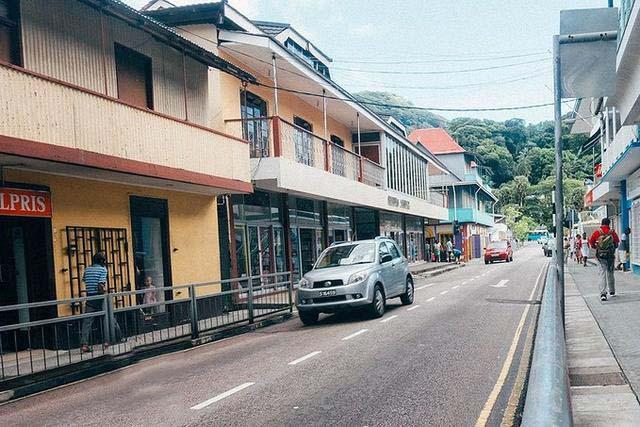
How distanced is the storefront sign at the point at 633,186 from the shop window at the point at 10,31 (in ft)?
63.2

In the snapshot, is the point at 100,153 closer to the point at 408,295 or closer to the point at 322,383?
the point at 322,383

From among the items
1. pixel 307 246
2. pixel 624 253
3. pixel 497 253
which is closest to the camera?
pixel 307 246

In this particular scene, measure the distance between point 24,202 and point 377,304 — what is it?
7162 mm

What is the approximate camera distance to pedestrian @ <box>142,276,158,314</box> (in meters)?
10.4

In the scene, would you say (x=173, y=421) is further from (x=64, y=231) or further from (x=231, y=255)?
(x=231, y=255)

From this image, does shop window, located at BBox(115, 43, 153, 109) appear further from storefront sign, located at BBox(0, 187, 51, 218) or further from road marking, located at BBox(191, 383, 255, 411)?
road marking, located at BBox(191, 383, 255, 411)

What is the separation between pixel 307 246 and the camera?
2252 cm

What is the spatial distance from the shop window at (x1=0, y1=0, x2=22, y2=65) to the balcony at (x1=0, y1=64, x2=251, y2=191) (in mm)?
1167

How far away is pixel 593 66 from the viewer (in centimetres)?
842

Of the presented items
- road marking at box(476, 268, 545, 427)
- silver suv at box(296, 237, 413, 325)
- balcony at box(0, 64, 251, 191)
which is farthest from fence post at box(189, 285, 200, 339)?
road marking at box(476, 268, 545, 427)

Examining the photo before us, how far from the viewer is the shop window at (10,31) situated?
9.54 m

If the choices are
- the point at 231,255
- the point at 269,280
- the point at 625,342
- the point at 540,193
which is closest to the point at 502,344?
the point at 625,342

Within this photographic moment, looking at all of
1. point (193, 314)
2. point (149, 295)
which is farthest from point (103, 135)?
point (193, 314)

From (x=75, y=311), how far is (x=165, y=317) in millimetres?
1621
